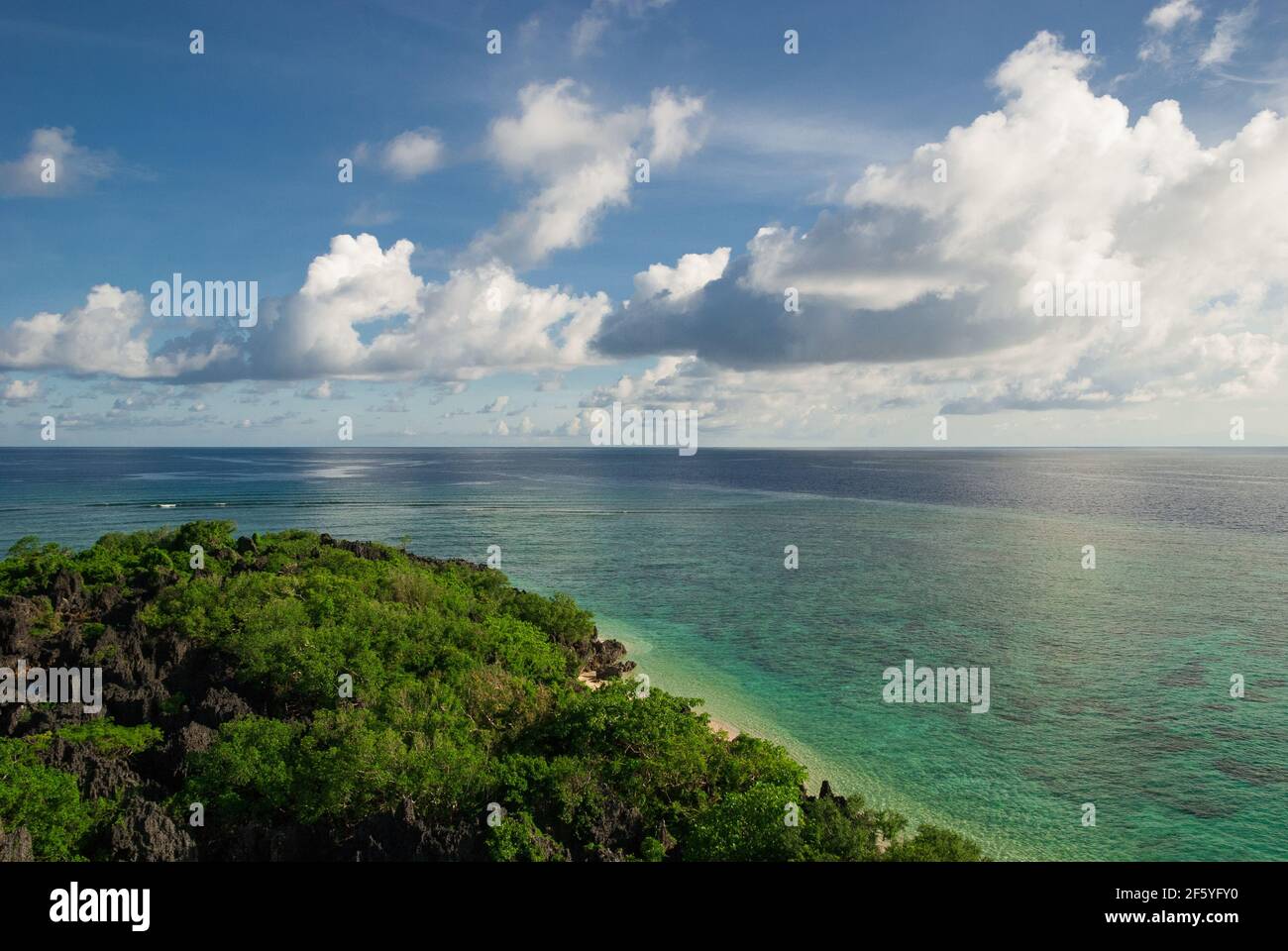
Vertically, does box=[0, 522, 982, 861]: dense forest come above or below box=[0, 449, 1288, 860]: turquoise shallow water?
above

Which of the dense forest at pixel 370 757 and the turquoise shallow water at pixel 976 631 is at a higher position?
the dense forest at pixel 370 757

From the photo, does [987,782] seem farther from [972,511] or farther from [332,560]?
[972,511]

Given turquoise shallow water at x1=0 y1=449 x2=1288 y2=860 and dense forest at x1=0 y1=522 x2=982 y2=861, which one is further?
turquoise shallow water at x1=0 y1=449 x2=1288 y2=860

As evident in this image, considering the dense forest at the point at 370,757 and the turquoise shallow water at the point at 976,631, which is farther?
the turquoise shallow water at the point at 976,631

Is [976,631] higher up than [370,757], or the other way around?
[370,757]
